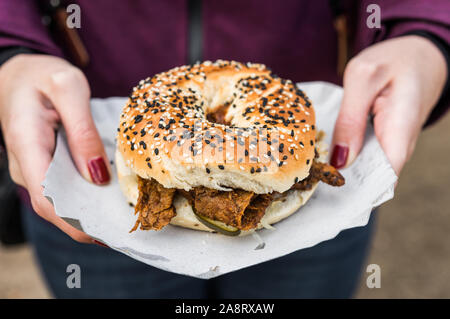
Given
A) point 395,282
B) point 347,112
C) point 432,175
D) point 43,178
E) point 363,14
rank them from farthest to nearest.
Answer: point 432,175, point 395,282, point 363,14, point 347,112, point 43,178

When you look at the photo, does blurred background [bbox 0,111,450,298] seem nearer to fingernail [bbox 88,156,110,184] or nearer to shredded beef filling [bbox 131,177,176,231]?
fingernail [bbox 88,156,110,184]

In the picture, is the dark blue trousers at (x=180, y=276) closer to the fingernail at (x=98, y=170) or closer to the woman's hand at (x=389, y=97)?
the fingernail at (x=98, y=170)

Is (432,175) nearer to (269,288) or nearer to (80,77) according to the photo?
(269,288)

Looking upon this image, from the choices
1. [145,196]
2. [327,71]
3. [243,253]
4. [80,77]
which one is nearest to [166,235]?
[145,196]

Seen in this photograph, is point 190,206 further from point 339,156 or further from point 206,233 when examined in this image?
point 339,156

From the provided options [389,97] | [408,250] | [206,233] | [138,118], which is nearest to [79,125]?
[138,118]

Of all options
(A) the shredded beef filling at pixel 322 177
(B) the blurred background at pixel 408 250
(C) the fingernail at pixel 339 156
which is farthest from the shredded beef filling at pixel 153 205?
(B) the blurred background at pixel 408 250

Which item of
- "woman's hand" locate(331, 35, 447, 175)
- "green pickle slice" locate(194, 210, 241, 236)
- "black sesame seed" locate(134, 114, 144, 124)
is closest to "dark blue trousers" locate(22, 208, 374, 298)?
"woman's hand" locate(331, 35, 447, 175)
